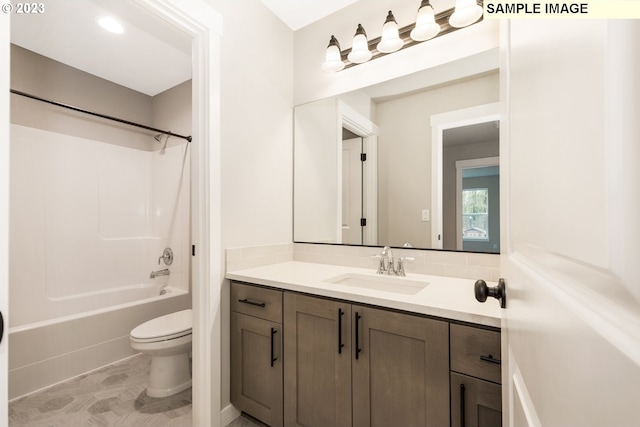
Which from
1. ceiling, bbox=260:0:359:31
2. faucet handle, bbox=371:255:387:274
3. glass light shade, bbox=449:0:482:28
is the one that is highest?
ceiling, bbox=260:0:359:31

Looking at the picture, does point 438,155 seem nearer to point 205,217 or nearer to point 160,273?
point 205,217

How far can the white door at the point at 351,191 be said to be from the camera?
1833mm

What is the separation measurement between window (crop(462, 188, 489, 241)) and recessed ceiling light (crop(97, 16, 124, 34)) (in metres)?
2.47

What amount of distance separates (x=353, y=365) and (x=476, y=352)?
1.59ft

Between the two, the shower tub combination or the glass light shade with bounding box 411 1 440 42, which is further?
the shower tub combination

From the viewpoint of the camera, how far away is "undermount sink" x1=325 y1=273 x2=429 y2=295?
142 cm

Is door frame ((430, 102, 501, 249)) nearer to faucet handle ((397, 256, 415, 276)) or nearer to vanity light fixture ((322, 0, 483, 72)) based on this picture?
faucet handle ((397, 256, 415, 276))

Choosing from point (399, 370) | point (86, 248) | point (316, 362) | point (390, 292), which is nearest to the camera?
point (399, 370)

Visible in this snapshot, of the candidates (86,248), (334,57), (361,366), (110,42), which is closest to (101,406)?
(86,248)

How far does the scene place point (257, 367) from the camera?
146 cm

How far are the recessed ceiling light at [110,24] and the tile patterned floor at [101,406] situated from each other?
248 centimetres

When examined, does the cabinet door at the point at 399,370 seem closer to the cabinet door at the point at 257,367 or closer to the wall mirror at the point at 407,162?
the cabinet door at the point at 257,367

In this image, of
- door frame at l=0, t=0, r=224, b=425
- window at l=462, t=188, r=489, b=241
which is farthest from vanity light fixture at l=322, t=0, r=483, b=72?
window at l=462, t=188, r=489, b=241

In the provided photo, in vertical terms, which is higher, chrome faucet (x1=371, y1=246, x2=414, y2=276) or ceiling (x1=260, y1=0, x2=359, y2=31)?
ceiling (x1=260, y1=0, x2=359, y2=31)
